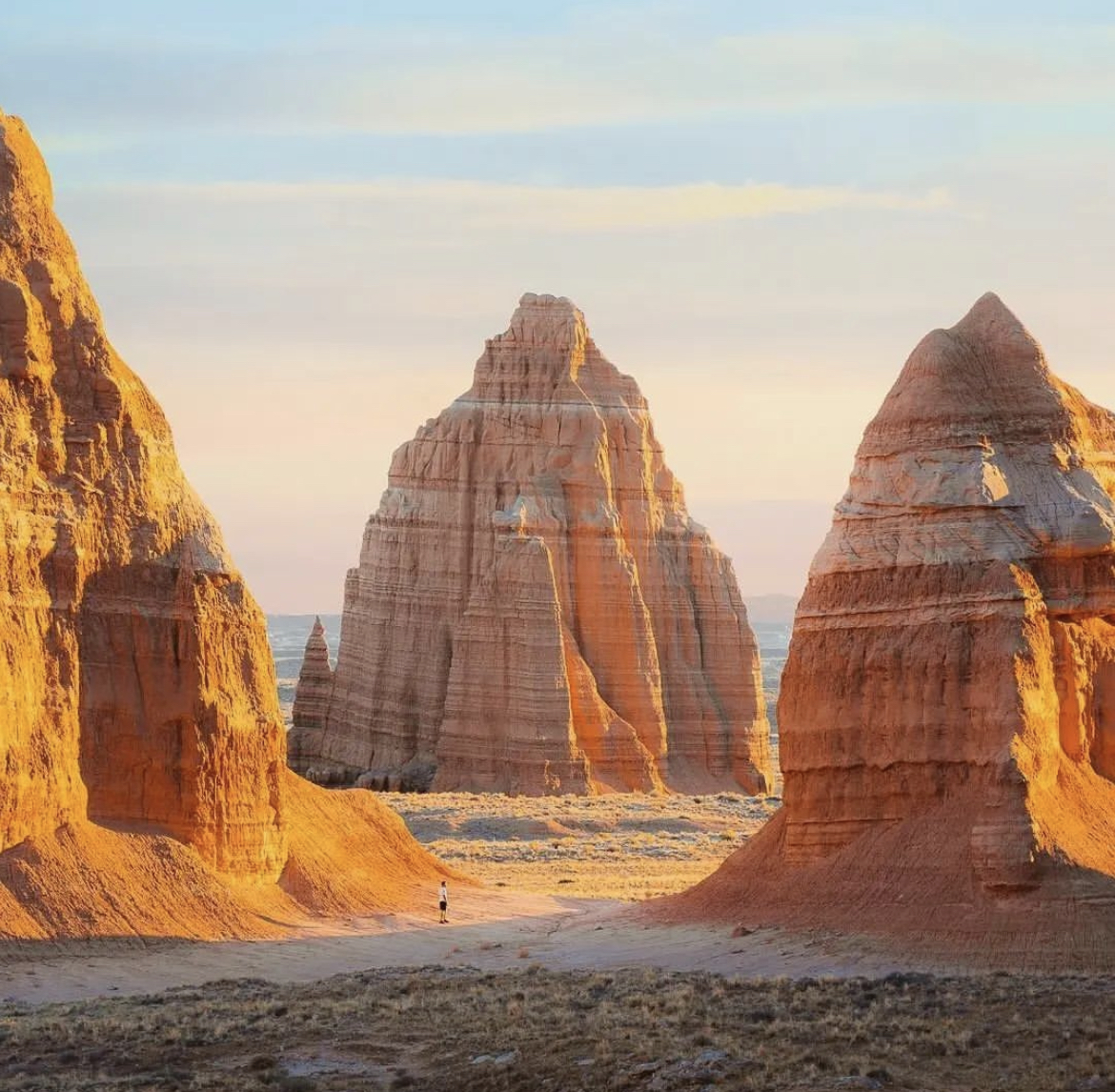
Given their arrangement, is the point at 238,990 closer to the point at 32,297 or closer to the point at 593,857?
the point at 32,297

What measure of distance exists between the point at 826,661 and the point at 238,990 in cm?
1170

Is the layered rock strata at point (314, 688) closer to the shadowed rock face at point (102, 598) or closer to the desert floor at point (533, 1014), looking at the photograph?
the desert floor at point (533, 1014)

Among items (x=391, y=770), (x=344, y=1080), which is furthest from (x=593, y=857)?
(x=344, y=1080)

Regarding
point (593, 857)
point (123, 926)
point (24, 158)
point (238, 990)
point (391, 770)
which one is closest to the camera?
point (238, 990)

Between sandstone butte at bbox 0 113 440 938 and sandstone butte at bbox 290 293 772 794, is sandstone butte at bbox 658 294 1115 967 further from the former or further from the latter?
sandstone butte at bbox 290 293 772 794

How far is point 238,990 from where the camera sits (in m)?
40.4

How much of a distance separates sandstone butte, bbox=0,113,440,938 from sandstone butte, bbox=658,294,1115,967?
8.66 metres

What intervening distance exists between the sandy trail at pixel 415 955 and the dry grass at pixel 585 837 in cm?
1073

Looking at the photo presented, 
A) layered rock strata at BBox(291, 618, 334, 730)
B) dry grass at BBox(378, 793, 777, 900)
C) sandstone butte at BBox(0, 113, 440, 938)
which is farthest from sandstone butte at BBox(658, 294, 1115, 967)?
layered rock strata at BBox(291, 618, 334, 730)

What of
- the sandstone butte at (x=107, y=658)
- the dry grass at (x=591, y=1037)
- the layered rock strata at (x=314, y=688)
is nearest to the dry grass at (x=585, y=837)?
the layered rock strata at (x=314, y=688)

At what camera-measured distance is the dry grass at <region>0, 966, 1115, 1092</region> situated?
104ft

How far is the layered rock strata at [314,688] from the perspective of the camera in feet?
318

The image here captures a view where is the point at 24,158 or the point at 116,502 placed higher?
the point at 24,158

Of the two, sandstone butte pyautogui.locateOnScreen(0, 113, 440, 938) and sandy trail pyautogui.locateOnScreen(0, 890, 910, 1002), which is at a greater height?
sandstone butte pyautogui.locateOnScreen(0, 113, 440, 938)
